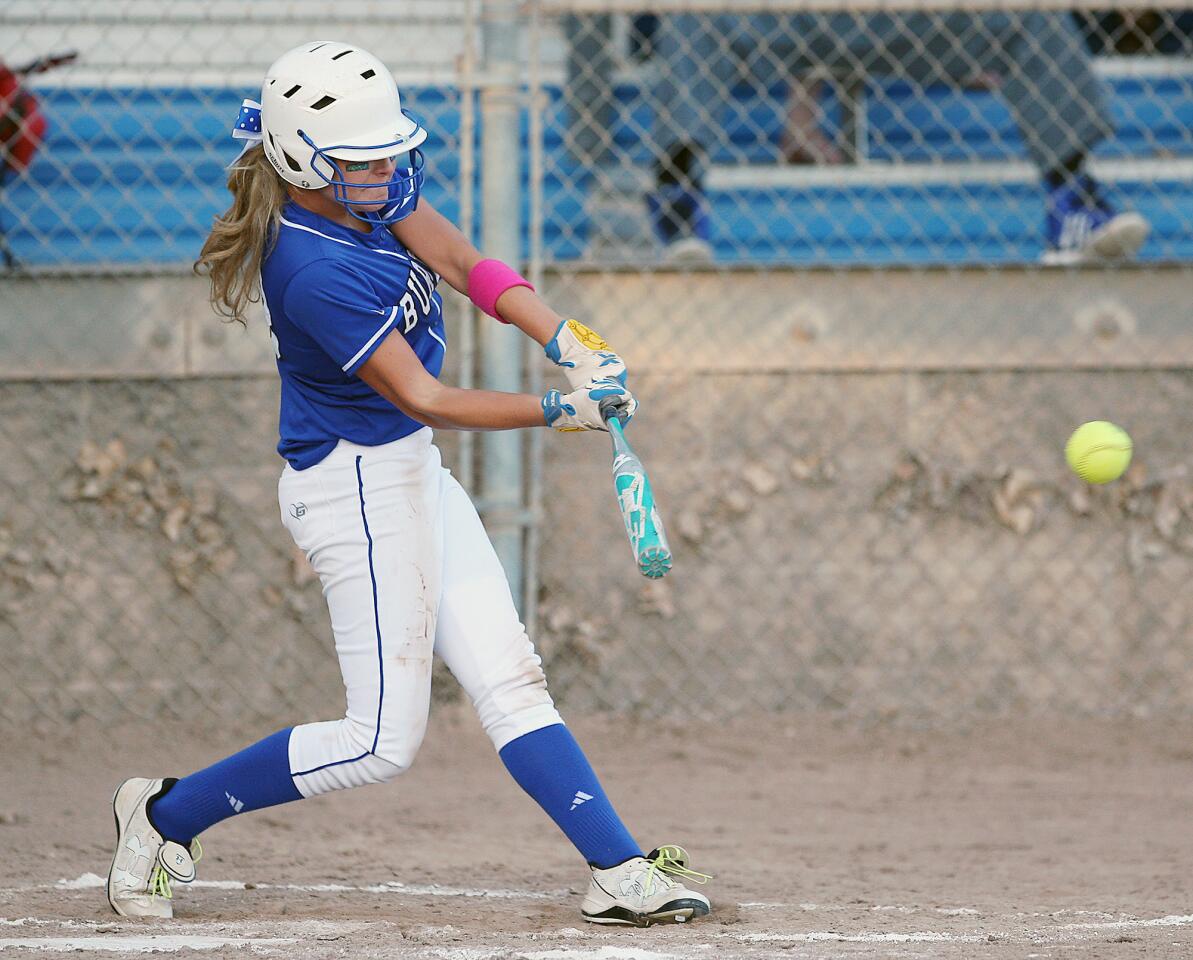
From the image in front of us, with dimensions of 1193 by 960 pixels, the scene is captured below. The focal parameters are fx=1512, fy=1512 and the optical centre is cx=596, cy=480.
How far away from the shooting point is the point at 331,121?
9.48 ft

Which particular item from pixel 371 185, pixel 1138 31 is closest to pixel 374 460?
pixel 371 185

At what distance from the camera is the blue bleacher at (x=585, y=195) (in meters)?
6.17

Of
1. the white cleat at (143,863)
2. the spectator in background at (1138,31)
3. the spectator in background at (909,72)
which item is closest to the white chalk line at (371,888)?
the white cleat at (143,863)

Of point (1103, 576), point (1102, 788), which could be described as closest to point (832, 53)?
point (1103, 576)

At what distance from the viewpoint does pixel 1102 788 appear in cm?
464

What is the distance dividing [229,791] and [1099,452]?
213cm

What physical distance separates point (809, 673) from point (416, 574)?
243 centimetres

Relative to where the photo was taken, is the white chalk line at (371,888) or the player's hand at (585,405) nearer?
the player's hand at (585,405)

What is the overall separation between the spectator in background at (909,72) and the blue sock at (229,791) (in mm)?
2543

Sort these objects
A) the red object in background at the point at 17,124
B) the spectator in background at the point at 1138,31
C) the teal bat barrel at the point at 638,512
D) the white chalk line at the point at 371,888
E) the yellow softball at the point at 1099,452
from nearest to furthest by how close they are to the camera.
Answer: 1. the teal bat barrel at the point at 638,512
2. the white chalk line at the point at 371,888
3. the yellow softball at the point at 1099,452
4. the red object in background at the point at 17,124
5. the spectator in background at the point at 1138,31

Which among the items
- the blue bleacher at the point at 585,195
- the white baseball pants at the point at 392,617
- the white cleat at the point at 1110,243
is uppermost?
the blue bleacher at the point at 585,195

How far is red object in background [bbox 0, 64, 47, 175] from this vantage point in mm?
5520

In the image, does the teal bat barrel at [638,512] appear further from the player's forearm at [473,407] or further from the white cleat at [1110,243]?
the white cleat at [1110,243]

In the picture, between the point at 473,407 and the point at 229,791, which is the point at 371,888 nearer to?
the point at 229,791
